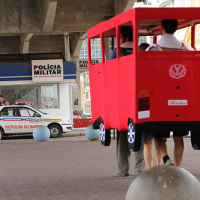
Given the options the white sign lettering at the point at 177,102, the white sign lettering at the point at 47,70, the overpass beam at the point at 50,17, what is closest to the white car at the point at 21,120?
the overpass beam at the point at 50,17

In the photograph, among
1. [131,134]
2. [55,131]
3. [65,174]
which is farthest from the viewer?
[55,131]

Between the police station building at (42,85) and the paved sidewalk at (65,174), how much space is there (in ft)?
38.7

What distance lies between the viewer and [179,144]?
7.85 metres

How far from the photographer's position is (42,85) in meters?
29.6

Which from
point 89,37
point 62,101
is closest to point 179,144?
A: point 89,37

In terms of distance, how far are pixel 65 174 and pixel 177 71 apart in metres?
5.55

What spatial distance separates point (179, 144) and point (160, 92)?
184 cm

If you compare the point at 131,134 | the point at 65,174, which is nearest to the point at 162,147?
the point at 131,134

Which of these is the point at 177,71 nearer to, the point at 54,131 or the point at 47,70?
the point at 54,131

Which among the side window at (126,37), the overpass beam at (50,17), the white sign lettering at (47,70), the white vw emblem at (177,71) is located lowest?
the white vw emblem at (177,71)

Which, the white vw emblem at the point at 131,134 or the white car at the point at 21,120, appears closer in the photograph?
the white vw emblem at the point at 131,134

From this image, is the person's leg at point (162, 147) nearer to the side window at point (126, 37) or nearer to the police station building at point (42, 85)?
the side window at point (126, 37)

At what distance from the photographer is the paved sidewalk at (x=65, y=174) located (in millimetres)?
8703

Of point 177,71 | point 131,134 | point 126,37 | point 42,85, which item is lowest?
point 131,134
